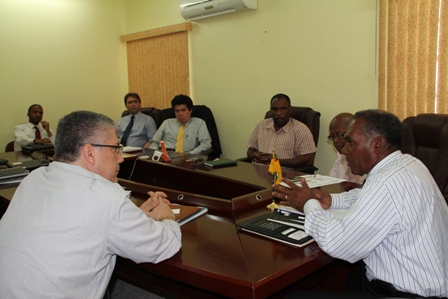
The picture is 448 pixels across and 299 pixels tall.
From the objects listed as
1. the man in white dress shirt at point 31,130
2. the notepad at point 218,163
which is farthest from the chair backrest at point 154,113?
the notepad at point 218,163

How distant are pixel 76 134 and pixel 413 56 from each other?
284 cm

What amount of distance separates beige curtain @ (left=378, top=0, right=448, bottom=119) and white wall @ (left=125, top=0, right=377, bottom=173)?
0.37ft

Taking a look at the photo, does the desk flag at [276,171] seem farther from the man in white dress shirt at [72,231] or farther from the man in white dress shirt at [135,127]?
the man in white dress shirt at [135,127]

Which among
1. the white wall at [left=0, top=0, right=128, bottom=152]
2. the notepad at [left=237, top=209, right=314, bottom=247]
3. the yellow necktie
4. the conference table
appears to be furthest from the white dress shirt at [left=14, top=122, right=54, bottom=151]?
the notepad at [left=237, top=209, right=314, bottom=247]

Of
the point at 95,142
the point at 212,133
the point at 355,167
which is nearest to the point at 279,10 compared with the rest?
the point at 212,133

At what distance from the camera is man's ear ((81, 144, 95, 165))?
1.31 meters

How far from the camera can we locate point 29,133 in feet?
15.6

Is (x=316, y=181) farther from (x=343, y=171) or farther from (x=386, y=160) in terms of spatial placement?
(x=386, y=160)

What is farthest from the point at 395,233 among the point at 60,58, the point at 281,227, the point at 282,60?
the point at 60,58

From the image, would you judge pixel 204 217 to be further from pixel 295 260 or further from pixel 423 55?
pixel 423 55

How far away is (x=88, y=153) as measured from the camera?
4.32ft

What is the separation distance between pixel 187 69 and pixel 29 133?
2.16m

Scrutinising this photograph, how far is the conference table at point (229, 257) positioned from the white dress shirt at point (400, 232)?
0.11 meters

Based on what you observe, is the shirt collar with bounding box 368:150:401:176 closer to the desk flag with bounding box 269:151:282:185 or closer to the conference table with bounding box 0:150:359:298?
the conference table with bounding box 0:150:359:298
